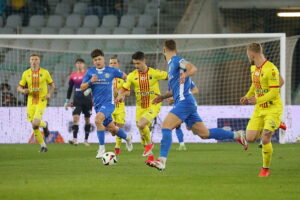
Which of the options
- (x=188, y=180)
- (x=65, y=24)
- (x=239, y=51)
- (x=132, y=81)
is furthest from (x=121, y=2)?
(x=188, y=180)

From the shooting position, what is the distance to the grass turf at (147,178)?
8930mm

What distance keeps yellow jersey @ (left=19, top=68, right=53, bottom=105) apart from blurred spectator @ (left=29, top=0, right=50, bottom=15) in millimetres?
11220

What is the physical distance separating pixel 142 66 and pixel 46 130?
5.61 metres

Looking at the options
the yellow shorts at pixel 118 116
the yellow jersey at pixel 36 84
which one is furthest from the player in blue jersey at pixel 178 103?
the yellow jersey at pixel 36 84

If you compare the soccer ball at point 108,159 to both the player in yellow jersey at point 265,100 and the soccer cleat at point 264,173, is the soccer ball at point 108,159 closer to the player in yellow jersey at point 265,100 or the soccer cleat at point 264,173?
the player in yellow jersey at point 265,100

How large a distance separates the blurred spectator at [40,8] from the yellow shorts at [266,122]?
61.5ft

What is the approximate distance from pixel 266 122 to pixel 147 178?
1964 millimetres

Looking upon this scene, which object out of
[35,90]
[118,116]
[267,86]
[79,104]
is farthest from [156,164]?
[79,104]

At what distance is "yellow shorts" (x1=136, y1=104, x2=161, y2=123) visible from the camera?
50.7 feet

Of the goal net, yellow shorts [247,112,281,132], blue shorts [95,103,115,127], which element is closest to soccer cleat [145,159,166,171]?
yellow shorts [247,112,281,132]

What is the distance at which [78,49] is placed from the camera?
2664cm

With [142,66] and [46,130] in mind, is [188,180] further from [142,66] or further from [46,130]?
[46,130]

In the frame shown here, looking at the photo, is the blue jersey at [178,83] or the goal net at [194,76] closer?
the blue jersey at [178,83]

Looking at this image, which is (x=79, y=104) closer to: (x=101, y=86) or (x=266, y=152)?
(x=101, y=86)
